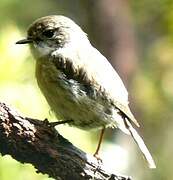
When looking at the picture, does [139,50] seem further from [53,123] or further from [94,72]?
[53,123]

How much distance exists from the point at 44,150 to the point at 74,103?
2.70 feet

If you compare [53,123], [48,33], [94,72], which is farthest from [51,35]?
[53,123]

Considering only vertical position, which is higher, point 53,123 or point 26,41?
point 26,41

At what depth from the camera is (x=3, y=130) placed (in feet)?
14.4

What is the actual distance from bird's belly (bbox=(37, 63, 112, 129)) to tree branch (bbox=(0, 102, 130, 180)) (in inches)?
17.4

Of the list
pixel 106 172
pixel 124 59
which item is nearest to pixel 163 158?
pixel 124 59

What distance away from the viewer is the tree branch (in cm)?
447

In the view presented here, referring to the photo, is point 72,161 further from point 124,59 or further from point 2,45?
point 124,59

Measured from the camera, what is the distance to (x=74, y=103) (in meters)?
5.39

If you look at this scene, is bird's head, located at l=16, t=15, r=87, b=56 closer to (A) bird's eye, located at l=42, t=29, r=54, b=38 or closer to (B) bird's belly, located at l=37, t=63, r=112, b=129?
(A) bird's eye, located at l=42, t=29, r=54, b=38

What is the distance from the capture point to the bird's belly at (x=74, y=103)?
5379 mm

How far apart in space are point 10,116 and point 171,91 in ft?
19.5

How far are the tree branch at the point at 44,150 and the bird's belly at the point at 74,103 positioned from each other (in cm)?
44

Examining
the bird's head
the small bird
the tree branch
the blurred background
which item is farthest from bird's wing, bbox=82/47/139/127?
the blurred background
